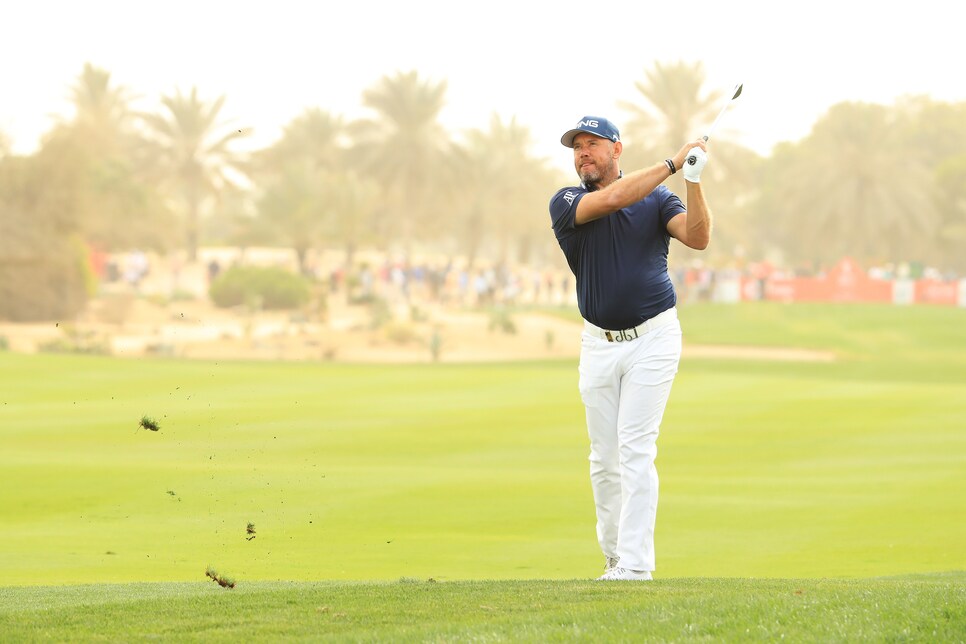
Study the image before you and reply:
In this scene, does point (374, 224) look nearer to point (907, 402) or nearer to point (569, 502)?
point (907, 402)

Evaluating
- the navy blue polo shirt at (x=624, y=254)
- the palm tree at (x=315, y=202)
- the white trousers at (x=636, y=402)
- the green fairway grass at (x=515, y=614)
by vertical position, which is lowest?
the green fairway grass at (x=515, y=614)

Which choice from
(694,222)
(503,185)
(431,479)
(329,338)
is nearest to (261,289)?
(329,338)

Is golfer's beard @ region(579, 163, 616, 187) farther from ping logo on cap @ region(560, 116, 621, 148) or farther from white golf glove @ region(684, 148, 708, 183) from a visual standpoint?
white golf glove @ region(684, 148, 708, 183)

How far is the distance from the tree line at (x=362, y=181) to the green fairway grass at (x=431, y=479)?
26.9 m

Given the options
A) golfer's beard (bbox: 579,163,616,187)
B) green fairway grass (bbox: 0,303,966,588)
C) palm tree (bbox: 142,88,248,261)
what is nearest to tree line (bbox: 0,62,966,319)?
palm tree (bbox: 142,88,248,261)

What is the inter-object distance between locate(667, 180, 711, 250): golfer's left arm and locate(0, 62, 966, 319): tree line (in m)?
50.6

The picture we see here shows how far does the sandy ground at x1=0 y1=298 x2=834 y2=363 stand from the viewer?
4836 cm

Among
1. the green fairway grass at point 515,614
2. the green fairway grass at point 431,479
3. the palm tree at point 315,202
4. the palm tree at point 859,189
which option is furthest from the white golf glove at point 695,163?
the palm tree at point 859,189

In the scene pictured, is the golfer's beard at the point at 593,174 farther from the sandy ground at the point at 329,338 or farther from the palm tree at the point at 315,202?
the palm tree at the point at 315,202

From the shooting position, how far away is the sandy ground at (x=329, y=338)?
48363mm

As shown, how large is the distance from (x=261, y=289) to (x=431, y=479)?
47743 mm

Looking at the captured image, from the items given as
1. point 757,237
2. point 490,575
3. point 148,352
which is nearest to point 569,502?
point 490,575

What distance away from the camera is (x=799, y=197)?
3137 inches

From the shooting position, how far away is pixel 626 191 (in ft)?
23.0
